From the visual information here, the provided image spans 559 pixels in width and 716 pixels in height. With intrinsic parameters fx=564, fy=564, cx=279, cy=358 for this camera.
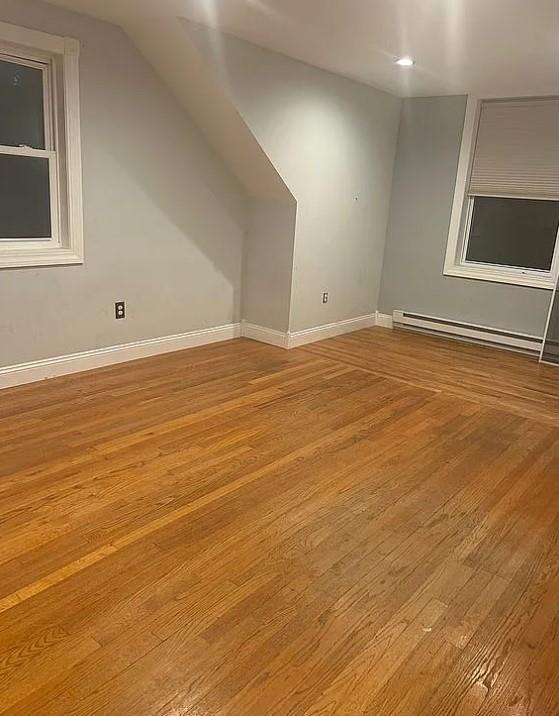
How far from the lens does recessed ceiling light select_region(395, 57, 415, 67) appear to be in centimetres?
389

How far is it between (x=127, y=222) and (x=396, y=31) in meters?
2.10

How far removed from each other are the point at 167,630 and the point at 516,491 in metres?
1.76

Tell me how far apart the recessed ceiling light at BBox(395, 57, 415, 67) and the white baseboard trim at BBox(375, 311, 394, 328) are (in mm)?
2467

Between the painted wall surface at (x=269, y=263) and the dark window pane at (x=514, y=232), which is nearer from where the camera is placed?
the painted wall surface at (x=269, y=263)

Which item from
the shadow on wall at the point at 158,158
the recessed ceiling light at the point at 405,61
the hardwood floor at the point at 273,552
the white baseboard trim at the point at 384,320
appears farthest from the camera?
the white baseboard trim at the point at 384,320

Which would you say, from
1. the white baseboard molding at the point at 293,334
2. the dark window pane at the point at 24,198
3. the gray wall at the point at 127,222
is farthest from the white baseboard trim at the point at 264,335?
the dark window pane at the point at 24,198

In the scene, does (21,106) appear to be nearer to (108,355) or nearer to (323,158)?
(108,355)

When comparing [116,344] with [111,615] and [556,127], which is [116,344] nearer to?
[111,615]

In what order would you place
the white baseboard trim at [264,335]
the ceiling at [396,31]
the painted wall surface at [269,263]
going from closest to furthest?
the ceiling at [396,31], the painted wall surface at [269,263], the white baseboard trim at [264,335]

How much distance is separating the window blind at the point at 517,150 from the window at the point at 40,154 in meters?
3.44

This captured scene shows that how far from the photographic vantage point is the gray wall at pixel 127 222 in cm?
352

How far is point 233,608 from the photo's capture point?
182 centimetres

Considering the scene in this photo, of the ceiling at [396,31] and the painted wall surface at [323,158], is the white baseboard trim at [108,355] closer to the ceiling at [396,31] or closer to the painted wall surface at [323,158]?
the painted wall surface at [323,158]

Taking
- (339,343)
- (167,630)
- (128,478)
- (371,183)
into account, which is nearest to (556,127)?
(371,183)
